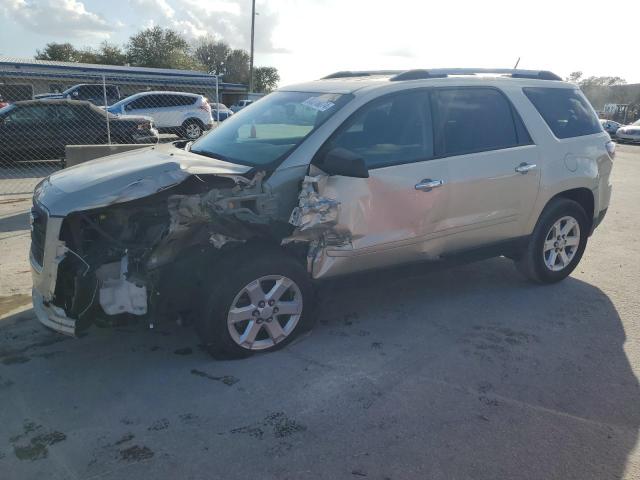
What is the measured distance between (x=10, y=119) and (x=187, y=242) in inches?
454

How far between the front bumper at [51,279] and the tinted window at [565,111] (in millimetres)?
4081

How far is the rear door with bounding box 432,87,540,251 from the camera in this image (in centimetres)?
431

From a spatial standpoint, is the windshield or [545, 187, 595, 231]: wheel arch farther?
[545, 187, 595, 231]: wheel arch

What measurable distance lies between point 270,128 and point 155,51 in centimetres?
6323

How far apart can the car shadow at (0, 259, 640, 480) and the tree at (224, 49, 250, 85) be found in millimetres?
71843

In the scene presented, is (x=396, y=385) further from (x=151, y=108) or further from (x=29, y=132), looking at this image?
(x=151, y=108)

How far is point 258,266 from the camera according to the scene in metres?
3.54

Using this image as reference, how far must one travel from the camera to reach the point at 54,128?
517 inches

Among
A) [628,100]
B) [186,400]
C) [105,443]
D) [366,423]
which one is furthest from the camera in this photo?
[628,100]

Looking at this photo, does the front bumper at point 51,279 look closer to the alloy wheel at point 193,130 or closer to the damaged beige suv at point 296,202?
the damaged beige suv at point 296,202

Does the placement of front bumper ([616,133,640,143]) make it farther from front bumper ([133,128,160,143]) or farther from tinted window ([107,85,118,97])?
tinted window ([107,85,118,97])

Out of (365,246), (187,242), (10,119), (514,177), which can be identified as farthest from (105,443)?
(10,119)

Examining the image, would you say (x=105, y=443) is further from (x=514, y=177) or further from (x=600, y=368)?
(x=514, y=177)

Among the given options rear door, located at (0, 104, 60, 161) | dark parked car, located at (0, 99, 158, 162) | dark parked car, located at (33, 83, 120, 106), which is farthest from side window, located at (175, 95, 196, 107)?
dark parked car, located at (33, 83, 120, 106)
